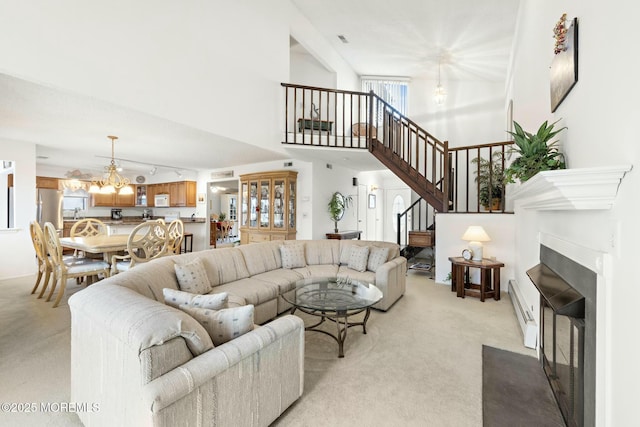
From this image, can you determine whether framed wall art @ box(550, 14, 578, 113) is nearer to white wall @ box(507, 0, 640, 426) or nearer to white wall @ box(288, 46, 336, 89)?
white wall @ box(507, 0, 640, 426)

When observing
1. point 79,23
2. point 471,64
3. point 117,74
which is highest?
point 471,64

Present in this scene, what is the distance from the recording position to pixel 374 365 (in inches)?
95.7

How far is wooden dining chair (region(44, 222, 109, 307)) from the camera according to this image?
364cm

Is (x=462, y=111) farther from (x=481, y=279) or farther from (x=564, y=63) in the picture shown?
(x=564, y=63)

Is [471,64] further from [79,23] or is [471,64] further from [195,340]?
[195,340]

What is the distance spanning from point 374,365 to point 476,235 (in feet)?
9.30

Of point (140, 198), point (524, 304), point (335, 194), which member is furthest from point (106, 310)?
point (140, 198)

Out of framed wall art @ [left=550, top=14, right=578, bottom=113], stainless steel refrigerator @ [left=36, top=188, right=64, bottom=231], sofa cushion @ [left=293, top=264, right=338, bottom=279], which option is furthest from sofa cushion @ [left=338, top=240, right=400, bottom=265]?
stainless steel refrigerator @ [left=36, top=188, right=64, bottom=231]

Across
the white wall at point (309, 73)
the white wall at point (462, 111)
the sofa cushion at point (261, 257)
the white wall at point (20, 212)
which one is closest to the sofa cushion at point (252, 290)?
the sofa cushion at point (261, 257)

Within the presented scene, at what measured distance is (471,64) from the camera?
675 centimetres

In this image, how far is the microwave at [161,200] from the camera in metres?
8.59

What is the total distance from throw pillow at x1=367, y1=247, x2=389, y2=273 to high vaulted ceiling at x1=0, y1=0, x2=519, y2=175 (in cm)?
241

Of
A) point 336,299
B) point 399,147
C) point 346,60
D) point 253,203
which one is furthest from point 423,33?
point 336,299

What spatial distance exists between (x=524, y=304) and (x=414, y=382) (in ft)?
6.42
